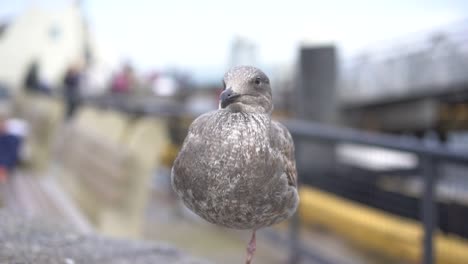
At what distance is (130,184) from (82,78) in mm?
6385

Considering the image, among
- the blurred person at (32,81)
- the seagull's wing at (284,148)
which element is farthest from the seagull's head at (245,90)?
the blurred person at (32,81)

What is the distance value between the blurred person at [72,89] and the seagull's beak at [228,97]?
19.8ft

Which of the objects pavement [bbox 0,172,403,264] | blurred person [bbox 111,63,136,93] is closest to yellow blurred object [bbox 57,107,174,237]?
pavement [bbox 0,172,403,264]

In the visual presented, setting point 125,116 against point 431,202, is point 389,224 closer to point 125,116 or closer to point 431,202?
point 431,202

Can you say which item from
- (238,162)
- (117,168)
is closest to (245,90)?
(238,162)

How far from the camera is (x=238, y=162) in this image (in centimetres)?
170

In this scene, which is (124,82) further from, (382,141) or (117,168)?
(382,141)

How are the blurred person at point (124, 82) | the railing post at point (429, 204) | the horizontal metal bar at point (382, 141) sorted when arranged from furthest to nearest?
the blurred person at point (124, 82) < the railing post at point (429, 204) < the horizontal metal bar at point (382, 141)

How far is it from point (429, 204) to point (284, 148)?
Answer: 195 cm

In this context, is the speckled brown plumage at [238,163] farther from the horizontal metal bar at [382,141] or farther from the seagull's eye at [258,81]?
the horizontal metal bar at [382,141]

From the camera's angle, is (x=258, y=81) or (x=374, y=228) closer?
(x=258, y=81)

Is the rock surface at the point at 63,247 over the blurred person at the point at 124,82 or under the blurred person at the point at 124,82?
under

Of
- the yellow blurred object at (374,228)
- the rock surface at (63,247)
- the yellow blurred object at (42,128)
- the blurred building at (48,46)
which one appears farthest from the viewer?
the blurred building at (48,46)

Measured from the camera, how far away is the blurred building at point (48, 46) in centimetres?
1067
